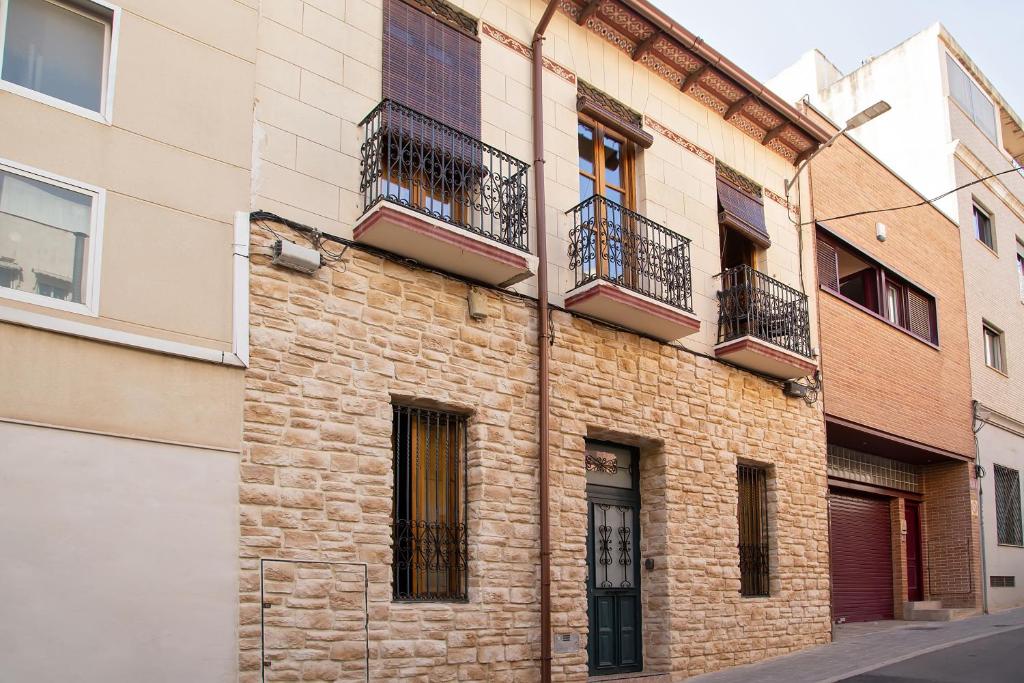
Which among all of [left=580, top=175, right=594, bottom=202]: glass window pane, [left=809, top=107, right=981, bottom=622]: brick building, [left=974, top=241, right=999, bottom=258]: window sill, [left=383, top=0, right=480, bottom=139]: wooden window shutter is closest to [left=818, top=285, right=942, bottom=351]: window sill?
[left=809, top=107, right=981, bottom=622]: brick building

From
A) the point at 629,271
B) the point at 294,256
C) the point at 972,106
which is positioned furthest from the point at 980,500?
the point at 294,256

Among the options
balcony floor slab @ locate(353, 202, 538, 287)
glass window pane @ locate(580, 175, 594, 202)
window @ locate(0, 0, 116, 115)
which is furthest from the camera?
glass window pane @ locate(580, 175, 594, 202)

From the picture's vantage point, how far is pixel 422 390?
31.8 feet

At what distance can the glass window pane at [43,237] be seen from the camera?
24.3 feet

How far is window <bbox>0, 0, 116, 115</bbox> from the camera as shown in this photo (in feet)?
25.4

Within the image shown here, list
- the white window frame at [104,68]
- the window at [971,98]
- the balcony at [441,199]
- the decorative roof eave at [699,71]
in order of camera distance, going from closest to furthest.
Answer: the white window frame at [104,68] < the balcony at [441,199] < the decorative roof eave at [699,71] < the window at [971,98]

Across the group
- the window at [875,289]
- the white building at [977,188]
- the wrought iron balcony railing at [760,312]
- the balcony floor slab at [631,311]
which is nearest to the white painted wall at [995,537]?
the white building at [977,188]

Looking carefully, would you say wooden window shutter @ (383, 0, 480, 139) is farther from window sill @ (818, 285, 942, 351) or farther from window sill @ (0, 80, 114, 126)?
window sill @ (818, 285, 942, 351)

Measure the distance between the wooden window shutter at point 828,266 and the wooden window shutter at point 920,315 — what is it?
2752 millimetres

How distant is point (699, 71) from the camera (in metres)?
13.6

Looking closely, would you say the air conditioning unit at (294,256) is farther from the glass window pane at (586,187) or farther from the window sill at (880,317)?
the window sill at (880,317)

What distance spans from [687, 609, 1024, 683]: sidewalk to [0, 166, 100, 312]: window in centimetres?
808

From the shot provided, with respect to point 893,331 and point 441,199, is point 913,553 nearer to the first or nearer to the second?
point 893,331

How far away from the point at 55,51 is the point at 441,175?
357cm
